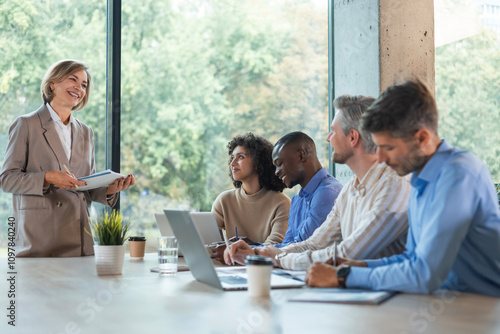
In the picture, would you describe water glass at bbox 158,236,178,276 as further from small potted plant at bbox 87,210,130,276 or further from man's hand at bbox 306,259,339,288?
man's hand at bbox 306,259,339,288

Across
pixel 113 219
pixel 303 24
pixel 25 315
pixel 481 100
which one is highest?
pixel 303 24

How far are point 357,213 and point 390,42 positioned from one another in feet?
7.27

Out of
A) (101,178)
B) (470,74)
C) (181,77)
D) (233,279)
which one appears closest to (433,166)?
(233,279)

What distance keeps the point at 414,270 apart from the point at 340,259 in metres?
0.35

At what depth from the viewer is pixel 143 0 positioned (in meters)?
4.54

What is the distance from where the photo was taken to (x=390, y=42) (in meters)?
4.16

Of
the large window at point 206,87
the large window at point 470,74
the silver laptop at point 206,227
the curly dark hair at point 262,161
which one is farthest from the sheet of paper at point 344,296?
the large window at point 470,74

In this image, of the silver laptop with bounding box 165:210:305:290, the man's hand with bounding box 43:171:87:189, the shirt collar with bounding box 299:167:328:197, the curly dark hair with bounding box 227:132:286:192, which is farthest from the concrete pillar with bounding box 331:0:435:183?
the silver laptop with bounding box 165:210:305:290

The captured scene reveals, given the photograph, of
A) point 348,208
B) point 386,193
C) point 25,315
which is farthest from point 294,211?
point 25,315

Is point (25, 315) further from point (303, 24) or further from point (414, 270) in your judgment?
point (303, 24)

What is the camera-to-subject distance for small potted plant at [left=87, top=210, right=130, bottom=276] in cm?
213

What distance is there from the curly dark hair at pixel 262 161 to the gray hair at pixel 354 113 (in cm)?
143

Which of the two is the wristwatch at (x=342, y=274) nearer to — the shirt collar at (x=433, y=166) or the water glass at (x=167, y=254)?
the shirt collar at (x=433, y=166)

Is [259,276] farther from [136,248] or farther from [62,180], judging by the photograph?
[62,180]
